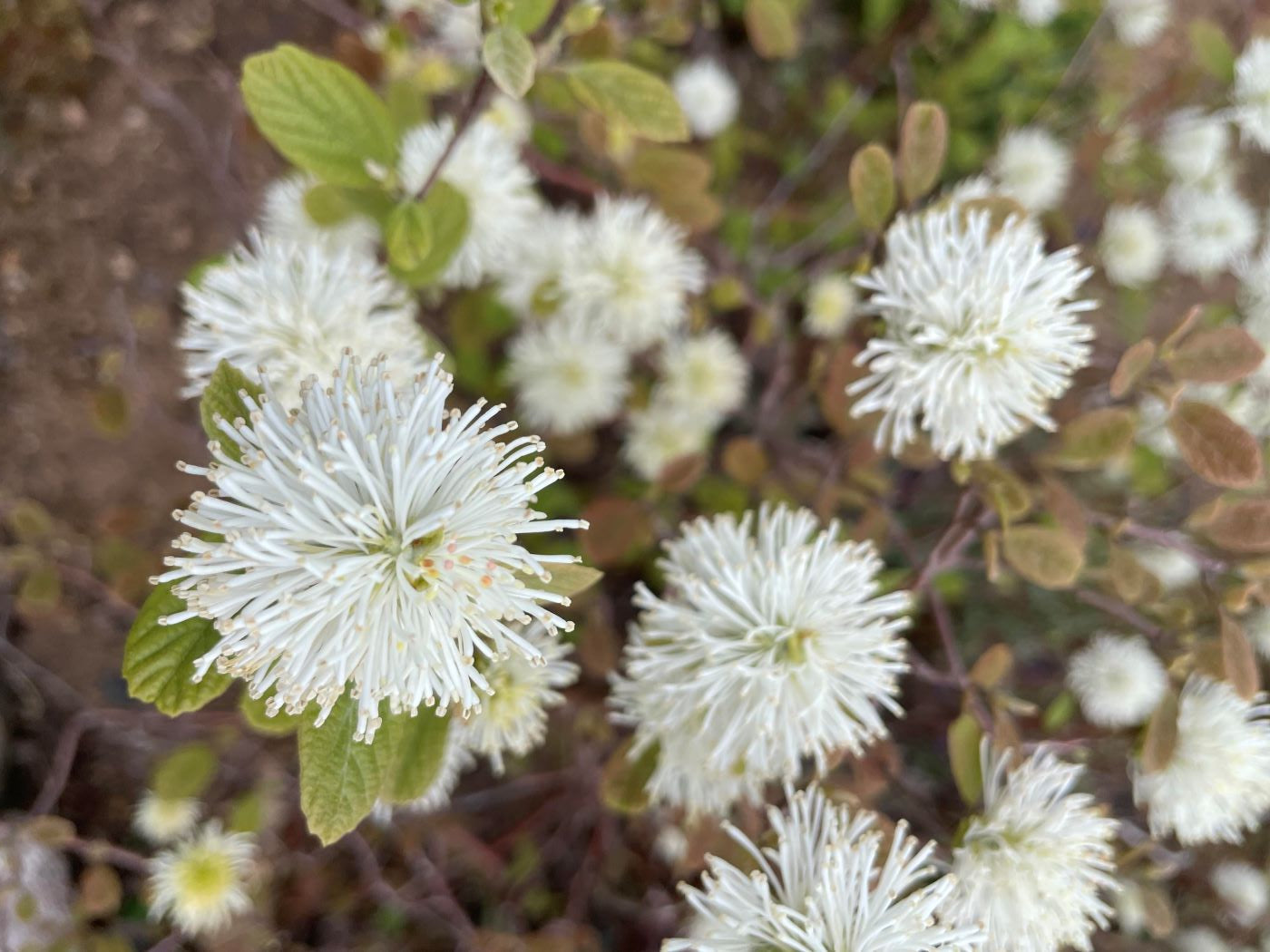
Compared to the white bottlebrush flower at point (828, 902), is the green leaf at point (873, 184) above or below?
above

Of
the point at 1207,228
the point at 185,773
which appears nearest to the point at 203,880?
the point at 185,773

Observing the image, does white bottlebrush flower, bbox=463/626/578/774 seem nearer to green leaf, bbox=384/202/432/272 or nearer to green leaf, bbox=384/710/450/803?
green leaf, bbox=384/710/450/803

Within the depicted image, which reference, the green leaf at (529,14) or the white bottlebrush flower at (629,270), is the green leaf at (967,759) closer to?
the white bottlebrush flower at (629,270)

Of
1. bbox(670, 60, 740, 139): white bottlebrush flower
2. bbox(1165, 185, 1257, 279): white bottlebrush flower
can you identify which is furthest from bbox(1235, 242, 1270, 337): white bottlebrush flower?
bbox(670, 60, 740, 139): white bottlebrush flower

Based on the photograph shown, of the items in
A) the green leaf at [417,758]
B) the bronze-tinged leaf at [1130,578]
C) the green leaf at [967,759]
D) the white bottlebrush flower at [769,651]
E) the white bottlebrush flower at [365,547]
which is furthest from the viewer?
the bronze-tinged leaf at [1130,578]

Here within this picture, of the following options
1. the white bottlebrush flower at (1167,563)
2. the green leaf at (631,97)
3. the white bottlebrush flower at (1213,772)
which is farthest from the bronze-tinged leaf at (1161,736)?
the green leaf at (631,97)

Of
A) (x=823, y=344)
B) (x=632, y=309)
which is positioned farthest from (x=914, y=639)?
(x=632, y=309)

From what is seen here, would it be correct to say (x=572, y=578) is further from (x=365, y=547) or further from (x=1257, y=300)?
(x=1257, y=300)
